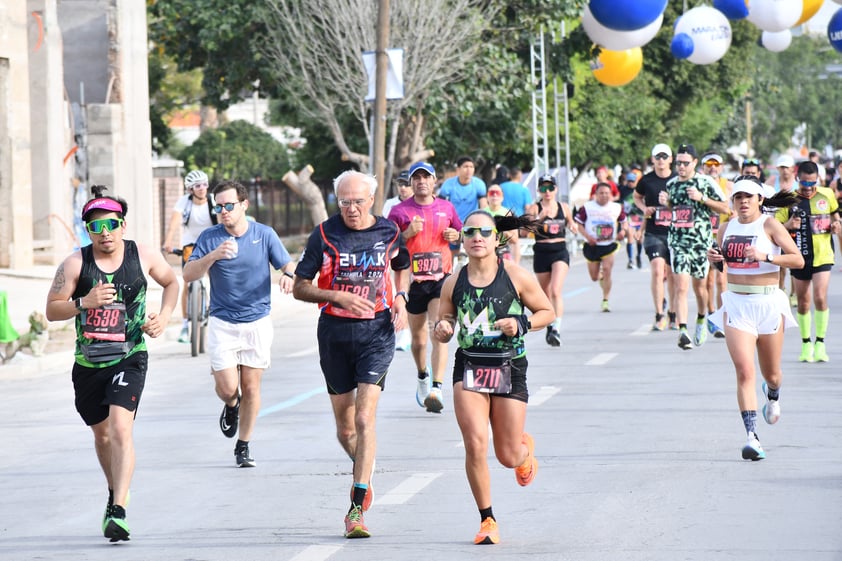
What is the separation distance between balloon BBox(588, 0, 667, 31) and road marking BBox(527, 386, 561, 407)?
8230mm

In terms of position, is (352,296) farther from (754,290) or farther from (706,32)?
(706,32)

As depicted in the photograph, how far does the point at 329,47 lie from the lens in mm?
33938

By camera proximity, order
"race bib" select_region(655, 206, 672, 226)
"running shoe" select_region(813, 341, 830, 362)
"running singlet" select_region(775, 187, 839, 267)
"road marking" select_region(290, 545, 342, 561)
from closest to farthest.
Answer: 1. "road marking" select_region(290, 545, 342, 561)
2. "running shoe" select_region(813, 341, 830, 362)
3. "running singlet" select_region(775, 187, 839, 267)
4. "race bib" select_region(655, 206, 672, 226)

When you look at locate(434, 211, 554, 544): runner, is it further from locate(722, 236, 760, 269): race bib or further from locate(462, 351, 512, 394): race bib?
locate(722, 236, 760, 269): race bib

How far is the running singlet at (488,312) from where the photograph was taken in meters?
7.89

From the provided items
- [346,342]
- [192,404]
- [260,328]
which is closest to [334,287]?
[346,342]

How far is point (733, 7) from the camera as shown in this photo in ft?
73.9

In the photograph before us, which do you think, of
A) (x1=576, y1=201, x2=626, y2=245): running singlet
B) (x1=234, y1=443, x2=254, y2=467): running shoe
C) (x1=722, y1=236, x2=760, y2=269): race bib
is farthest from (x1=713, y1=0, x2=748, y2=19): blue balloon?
Result: (x1=234, y1=443, x2=254, y2=467): running shoe

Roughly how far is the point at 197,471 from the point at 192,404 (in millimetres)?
3426

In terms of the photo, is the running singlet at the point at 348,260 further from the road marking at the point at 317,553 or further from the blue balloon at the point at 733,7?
the blue balloon at the point at 733,7

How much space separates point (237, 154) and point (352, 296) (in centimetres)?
4766

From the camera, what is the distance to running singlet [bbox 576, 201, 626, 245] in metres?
20.3

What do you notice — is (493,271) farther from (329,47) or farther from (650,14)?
(329,47)

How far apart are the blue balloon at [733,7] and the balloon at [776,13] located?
3.80 ft
